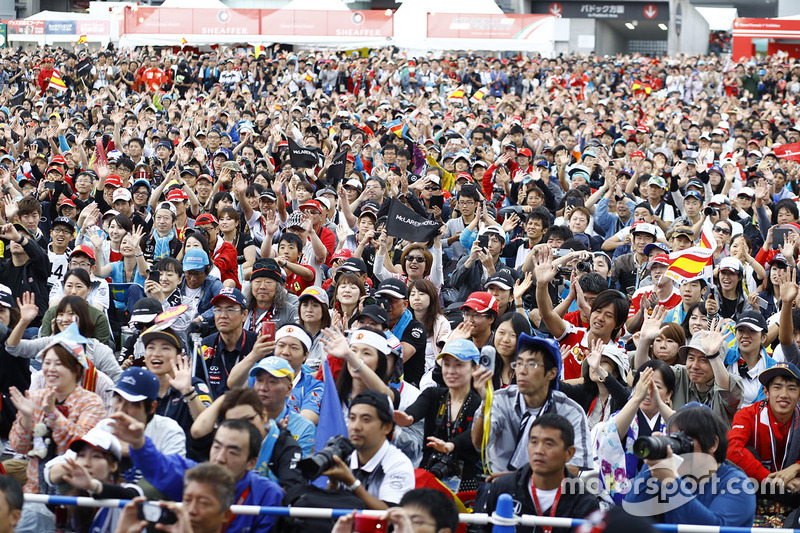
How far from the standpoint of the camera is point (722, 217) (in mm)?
9852

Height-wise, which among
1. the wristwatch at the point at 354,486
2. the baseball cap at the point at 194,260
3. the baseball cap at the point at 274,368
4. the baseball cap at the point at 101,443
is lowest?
the wristwatch at the point at 354,486

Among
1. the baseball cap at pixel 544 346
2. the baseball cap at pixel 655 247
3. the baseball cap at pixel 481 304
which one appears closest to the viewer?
the baseball cap at pixel 544 346

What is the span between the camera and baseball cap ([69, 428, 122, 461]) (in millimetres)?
4086

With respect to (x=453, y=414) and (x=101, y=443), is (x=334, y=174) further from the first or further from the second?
(x=101, y=443)

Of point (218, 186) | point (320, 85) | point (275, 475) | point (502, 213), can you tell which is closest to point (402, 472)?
point (275, 475)

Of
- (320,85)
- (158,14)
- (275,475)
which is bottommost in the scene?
(275,475)

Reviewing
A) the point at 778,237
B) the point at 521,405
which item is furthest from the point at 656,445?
the point at 778,237

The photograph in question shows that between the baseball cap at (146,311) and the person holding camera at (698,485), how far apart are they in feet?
11.8

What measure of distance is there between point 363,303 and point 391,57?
2080 centimetres

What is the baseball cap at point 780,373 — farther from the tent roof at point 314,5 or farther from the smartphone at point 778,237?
the tent roof at point 314,5

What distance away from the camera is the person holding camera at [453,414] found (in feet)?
15.8

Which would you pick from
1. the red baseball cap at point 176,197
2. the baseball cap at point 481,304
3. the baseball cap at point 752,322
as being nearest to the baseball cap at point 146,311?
the baseball cap at point 481,304

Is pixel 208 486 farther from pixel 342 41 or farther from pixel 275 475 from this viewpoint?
pixel 342 41

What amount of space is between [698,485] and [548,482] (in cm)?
67
